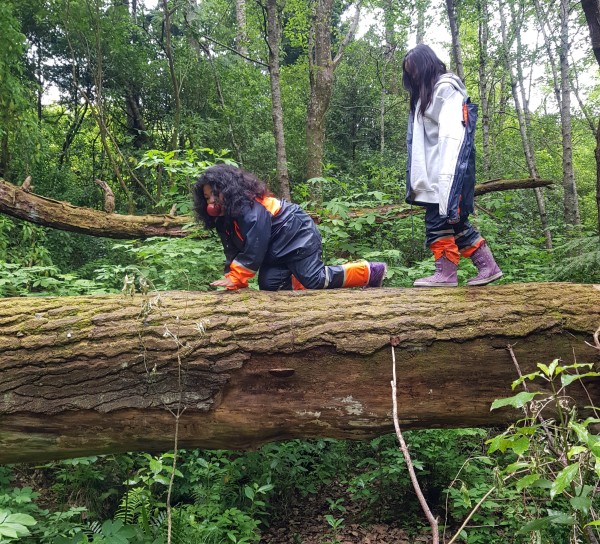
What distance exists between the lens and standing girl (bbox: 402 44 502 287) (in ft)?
9.85

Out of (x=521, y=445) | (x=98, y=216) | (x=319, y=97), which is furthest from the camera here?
(x=319, y=97)

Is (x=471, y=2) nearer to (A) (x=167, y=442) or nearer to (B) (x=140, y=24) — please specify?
(B) (x=140, y=24)

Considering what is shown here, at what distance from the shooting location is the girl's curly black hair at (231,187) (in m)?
3.24

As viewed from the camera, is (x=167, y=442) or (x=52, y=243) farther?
(x=52, y=243)

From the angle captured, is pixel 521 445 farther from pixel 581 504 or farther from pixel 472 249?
pixel 472 249

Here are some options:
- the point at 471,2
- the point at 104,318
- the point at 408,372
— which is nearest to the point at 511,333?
the point at 408,372

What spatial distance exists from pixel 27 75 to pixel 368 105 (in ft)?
29.9

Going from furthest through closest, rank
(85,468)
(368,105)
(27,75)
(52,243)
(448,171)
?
(368,105) < (27,75) < (52,243) < (85,468) < (448,171)

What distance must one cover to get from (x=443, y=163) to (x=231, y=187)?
1425 mm

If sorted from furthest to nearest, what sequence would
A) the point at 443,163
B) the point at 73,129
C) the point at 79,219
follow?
the point at 73,129
the point at 79,219
the point at 443,163

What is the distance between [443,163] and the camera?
3.01 metres

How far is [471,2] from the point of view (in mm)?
9234

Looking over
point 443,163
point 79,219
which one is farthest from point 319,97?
point 443,163

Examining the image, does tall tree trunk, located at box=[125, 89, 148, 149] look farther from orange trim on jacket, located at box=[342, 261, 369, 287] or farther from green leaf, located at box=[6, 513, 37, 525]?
green leaf, located at box=[6, 513, 37, 525]
